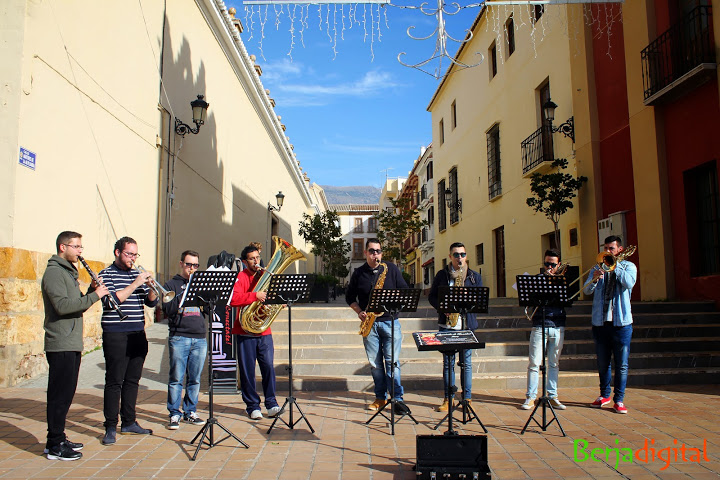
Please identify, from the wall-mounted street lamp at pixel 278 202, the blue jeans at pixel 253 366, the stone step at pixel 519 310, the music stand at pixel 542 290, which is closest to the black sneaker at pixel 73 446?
the blue jeans at pixel 253 366

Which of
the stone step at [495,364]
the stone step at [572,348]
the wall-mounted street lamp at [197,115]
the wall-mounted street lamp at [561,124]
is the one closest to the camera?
the stone step at [495,364]

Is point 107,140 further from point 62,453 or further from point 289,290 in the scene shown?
point 62,453

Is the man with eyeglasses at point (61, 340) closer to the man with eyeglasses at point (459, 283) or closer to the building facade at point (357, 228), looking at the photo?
the man with eyeglasses at point (459, 283)

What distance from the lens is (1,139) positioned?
6930 mm

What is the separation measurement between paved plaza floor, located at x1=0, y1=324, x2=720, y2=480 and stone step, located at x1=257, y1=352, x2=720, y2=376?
0.86 metres

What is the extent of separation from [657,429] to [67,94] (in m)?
8.80

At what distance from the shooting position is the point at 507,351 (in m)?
8.54

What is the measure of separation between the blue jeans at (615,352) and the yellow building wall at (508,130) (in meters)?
6.74

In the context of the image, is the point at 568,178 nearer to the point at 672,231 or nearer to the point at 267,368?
the point at 672,231

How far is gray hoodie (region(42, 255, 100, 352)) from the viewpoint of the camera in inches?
177

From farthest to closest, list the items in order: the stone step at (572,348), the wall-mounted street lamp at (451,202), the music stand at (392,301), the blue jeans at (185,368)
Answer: the wall-mounted street lamp at (451,202), the stone step at (572,348), the blue jeans at (185,368), the music stand at (392,301)

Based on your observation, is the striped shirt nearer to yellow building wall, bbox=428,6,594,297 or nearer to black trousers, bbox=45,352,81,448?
black trousers, bbox=45,352,81,448

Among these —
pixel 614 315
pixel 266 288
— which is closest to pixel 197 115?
pixel 266 288

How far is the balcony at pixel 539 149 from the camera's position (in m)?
14.1
